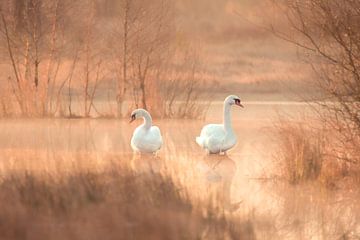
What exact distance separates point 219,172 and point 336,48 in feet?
8.83

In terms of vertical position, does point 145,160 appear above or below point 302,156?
below

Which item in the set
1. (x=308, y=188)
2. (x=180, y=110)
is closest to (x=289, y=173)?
(x=308, y=188)

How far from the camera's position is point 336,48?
9.95m

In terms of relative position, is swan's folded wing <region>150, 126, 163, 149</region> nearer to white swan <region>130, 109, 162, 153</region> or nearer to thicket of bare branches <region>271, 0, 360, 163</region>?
white swan <region>130, 109, 162, 153</region>

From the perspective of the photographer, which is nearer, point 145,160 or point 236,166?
point 145,160

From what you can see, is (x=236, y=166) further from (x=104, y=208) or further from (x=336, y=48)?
(x=104, y=208)

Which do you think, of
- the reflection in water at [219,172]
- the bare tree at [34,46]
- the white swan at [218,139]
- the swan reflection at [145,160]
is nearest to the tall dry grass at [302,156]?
the reflection in water at [219,172]

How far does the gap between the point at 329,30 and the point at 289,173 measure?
5.93 ft

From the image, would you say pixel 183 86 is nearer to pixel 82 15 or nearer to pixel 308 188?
pixel 82 15

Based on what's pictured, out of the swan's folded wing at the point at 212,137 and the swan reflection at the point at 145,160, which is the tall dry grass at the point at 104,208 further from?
the swan's folded wing at the point at 212,137

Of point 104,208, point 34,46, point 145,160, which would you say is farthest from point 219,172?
point 34,46

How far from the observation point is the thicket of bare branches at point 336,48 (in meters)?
9.70

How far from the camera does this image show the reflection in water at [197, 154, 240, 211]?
10.1m

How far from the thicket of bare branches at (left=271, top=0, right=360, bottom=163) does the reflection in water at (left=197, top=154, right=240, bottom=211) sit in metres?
1.36
